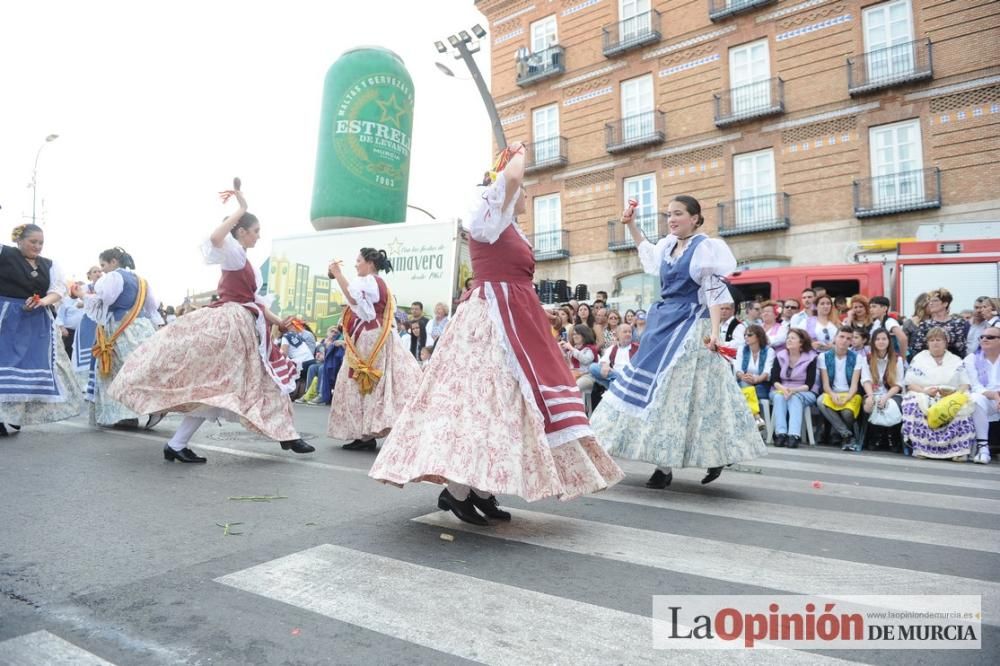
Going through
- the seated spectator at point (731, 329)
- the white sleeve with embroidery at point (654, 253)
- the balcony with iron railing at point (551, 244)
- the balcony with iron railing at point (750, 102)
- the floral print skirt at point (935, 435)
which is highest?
the balcony with iron railing at point (750, 102)

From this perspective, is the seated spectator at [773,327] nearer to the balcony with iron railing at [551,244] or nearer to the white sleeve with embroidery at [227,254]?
the white sleeve with embroidery at [227,254]

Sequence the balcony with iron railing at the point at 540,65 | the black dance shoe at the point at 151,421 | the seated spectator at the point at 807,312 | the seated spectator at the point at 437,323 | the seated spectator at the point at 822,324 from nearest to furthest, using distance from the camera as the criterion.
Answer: the black dance shoe at the point at 151,421 < the seated spectator at the point at 822,324 < the seated spectator at the point at 807,312 < the seated spectator at the point at 437,323 < the balcony with iron railing at the point at 540,65

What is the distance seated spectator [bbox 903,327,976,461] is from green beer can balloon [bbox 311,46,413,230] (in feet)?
42.4

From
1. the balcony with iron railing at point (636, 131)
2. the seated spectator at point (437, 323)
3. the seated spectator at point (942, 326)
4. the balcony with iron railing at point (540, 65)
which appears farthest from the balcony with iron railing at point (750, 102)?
the seated spectator at point (942, 326)

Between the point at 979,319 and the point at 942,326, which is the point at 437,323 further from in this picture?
the point at 979,319

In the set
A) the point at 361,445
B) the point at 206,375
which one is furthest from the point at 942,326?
the point at 206,375

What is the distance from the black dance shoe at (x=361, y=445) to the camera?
257 inches

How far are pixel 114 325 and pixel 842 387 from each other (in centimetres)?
798

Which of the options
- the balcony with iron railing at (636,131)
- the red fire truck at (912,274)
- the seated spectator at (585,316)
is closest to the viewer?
the red fire truck at (912,274)

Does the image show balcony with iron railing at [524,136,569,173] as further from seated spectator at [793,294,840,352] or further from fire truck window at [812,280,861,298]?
seated spectator at [793,294,840,352]

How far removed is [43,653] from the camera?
82.4 inches

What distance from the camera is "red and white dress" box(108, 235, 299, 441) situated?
5512mm

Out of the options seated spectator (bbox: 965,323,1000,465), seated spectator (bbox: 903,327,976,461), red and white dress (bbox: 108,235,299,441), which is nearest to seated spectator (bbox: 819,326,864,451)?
seated spectator (bbox: 903,327,976,461)

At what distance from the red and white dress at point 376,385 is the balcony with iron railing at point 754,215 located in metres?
16.1
